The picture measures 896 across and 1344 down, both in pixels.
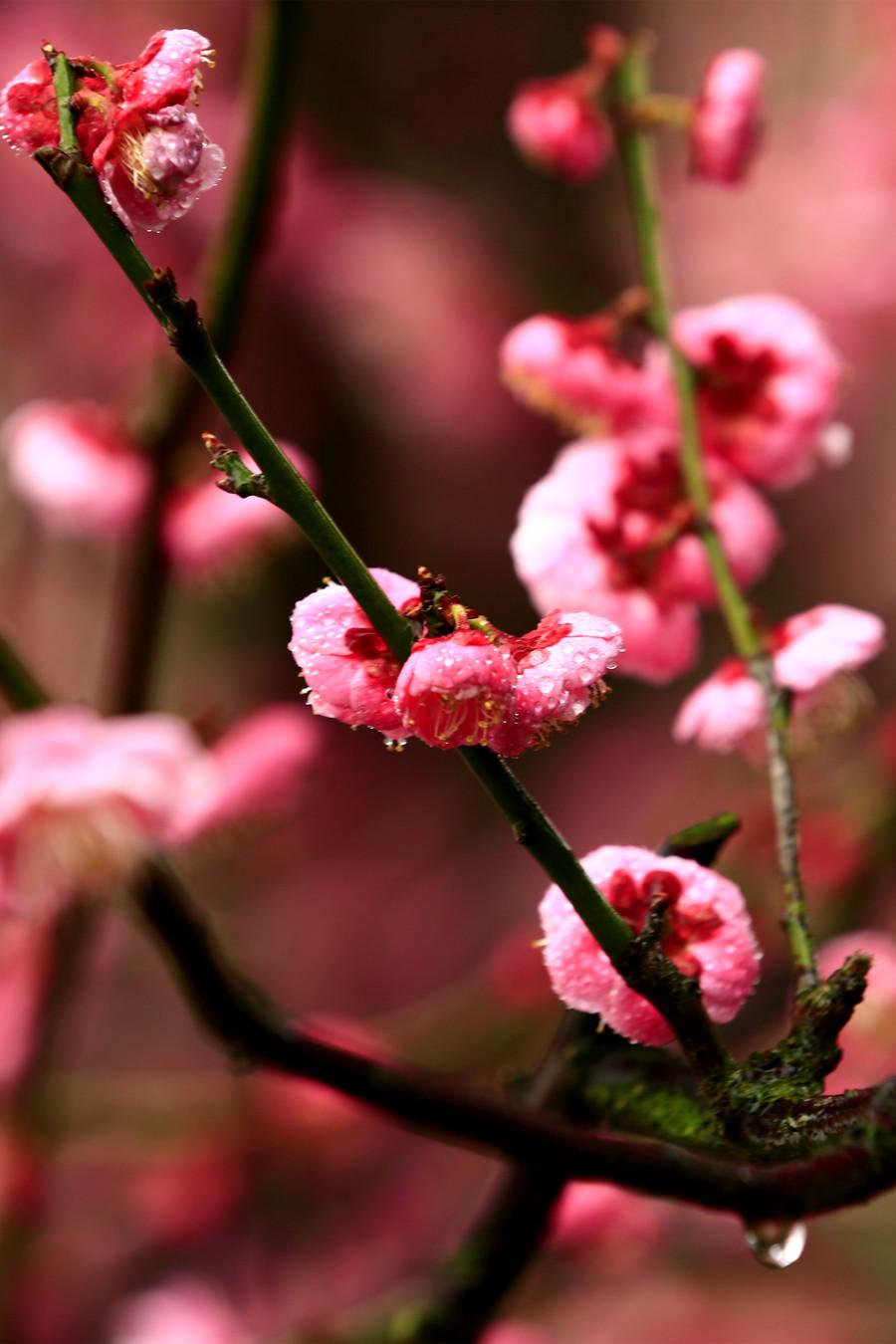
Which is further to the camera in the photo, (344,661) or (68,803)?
(68,803)

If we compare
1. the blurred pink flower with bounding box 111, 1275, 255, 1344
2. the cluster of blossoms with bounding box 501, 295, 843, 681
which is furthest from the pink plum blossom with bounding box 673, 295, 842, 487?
the blurred pink flower with bounding box 111, 1275, 255, 1344

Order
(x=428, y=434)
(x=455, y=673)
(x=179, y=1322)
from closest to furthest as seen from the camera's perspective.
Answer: (x=455, y=673)
(x=179, y=1322)
(x=428, y=434)

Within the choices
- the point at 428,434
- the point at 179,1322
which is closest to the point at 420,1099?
the point at 179,1322

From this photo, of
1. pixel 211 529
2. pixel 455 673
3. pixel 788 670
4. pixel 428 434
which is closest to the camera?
pixel 455 673

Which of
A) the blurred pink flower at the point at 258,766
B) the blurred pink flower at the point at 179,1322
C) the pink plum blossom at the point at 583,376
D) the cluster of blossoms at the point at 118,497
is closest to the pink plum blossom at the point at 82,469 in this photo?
the cluster of blossoms at the point at 118,497

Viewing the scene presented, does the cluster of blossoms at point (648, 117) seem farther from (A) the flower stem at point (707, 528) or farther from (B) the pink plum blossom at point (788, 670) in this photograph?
(B) the pink plum blossom at point (788, 670)

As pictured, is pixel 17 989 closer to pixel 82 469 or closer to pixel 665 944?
pixel 82 469

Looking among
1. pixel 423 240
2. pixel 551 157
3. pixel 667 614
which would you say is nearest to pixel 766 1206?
pixel 667 614

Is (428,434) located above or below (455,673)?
below
